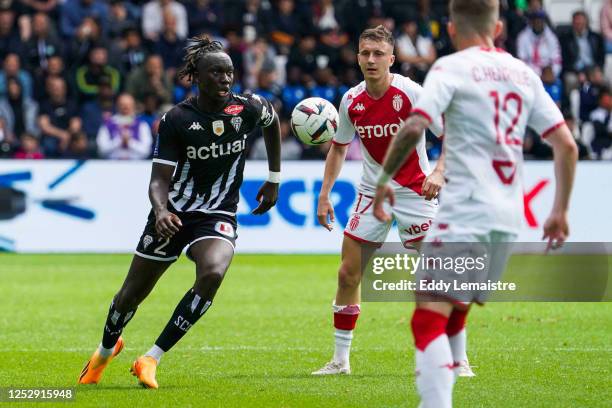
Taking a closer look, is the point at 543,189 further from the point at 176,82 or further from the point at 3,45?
the point at 3,45

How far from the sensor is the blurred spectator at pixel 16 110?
68.3 ft

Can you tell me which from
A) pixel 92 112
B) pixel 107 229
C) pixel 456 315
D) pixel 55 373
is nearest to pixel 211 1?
pixel 92 112

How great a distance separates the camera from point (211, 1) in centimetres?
2394

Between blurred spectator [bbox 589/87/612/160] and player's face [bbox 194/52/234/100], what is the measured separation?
45.3ft

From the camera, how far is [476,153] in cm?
592

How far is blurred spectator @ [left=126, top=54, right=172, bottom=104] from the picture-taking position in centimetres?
2086

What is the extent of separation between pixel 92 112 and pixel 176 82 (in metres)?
1.78

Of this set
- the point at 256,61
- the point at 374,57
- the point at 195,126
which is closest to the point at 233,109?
the point at 195,126

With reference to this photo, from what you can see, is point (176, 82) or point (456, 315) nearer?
point (456, 315)

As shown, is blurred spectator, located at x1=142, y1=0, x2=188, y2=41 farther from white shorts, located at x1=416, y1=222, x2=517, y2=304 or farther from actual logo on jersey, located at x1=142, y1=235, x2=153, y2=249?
white shorts, located at x1=416, y1=222, x2=517, y2=304

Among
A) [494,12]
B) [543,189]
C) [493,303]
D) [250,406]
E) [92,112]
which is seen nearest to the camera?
[494,12]

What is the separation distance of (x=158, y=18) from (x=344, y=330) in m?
15.0

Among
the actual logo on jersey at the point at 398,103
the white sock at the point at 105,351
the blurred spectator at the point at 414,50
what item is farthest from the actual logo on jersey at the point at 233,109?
the blurred spectator at the point at 414,50

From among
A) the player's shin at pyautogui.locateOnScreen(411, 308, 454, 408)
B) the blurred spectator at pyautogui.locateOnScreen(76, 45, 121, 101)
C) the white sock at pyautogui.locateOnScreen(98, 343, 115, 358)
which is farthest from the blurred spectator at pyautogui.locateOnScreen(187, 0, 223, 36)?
the player's shin at pyautogui.locateOnScreen(411, 308, 454, 408)
